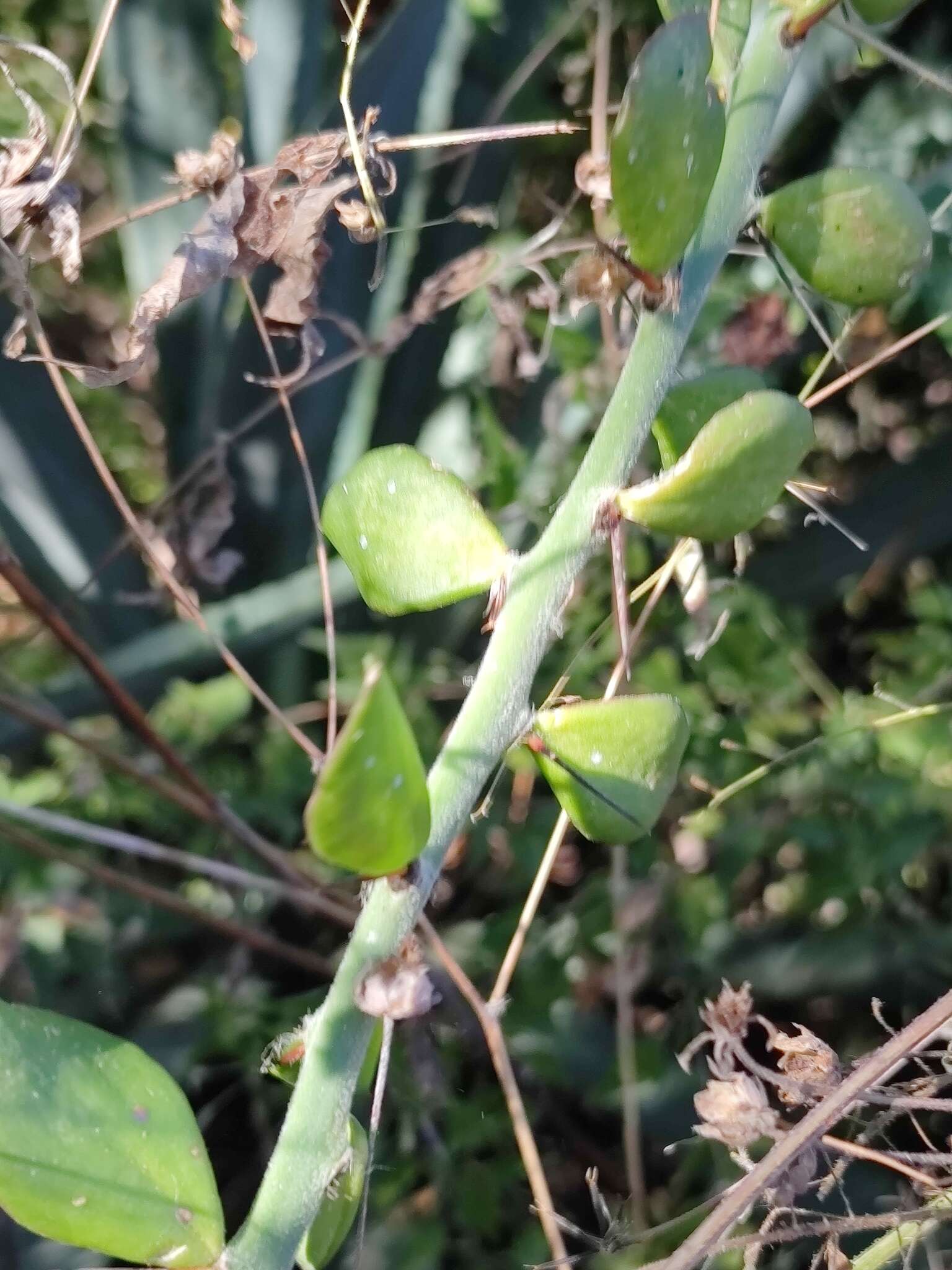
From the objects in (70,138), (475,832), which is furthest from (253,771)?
(70,138)

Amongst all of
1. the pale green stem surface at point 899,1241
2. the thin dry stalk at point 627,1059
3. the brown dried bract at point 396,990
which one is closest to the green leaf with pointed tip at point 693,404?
the brown dried bract at point 396,990

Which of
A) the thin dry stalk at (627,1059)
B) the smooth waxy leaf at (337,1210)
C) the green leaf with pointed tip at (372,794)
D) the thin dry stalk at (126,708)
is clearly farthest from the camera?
the thin dry stalk at (627,1059)

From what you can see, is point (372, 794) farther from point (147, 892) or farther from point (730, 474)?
point (147, 892)

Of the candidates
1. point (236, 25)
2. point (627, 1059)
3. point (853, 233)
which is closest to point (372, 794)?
point (853, 233)

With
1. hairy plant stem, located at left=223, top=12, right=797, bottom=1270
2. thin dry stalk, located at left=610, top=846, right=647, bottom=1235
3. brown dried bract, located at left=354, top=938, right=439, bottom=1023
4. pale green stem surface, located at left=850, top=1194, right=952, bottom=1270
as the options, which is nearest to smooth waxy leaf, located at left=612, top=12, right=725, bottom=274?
hairy plant stem, located at left=223, top=12, right=797, bottom=1270

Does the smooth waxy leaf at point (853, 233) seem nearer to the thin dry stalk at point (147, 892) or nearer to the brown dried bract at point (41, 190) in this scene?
the brown dried bract at point (41, 190)

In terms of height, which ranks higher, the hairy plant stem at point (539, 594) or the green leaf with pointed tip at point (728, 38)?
the green leaf with pointed tip at point (728, 38)
